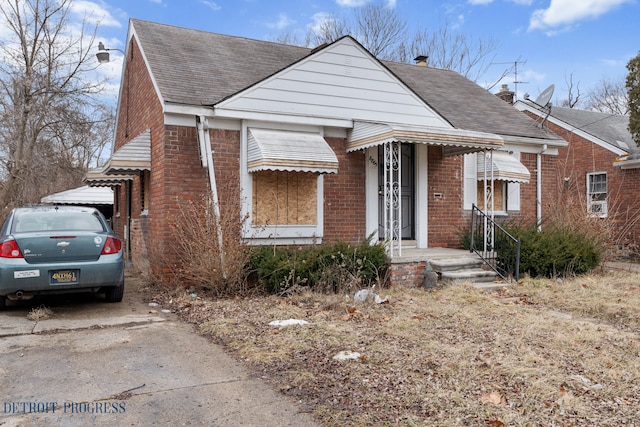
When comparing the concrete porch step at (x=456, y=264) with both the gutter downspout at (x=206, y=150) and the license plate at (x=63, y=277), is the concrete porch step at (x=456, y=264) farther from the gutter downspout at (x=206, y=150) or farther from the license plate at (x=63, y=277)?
the license plate at (x=63, y=277)

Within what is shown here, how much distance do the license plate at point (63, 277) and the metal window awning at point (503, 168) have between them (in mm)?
8614

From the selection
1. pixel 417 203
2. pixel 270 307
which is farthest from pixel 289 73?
pixel 270 307

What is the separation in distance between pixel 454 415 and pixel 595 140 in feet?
53.1

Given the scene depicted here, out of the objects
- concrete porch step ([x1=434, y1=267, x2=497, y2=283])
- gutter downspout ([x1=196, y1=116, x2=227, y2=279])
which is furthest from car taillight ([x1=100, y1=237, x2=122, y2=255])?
concrete porch step ([x1=434, y1=267, x2=497, y2=283])

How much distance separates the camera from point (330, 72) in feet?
33.3

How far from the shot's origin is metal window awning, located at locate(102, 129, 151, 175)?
32.4 ft

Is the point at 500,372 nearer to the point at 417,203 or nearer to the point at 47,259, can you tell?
the point at 47,259

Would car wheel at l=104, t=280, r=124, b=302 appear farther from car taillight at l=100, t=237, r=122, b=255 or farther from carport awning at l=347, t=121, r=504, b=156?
carport awning at l=347, t=121, r=504, b=156

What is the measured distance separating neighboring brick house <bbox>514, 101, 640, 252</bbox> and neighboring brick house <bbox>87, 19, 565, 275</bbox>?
4897 millimetres

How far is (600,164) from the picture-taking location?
1694 centimetres

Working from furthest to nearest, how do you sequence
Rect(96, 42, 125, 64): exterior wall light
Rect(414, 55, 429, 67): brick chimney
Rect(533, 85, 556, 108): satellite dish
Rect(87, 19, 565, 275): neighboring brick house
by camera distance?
Rect(414, 55, 429, 67): brick chimney → Rect(533, 85, 556, 108): satellite dish → Rect(96, 42, 125, 64): exterior wall light → Rect(87, 19, 565, 275): neighboring brick house

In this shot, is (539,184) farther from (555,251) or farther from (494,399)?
(494,399)

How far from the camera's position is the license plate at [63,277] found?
655cm

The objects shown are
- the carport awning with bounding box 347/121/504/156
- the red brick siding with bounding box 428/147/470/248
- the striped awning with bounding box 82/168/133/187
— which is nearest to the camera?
the carport awning with bounding box 347/121/504/156
